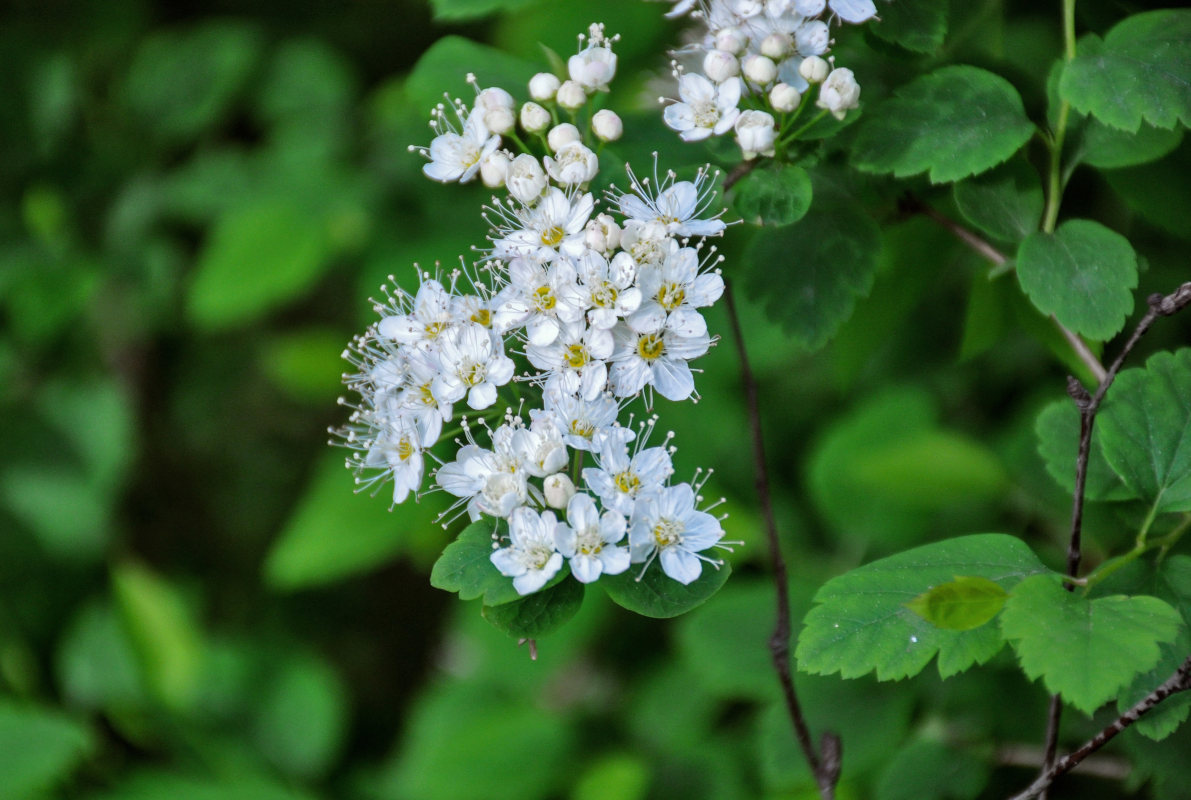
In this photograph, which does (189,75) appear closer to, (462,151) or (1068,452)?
(462,151)

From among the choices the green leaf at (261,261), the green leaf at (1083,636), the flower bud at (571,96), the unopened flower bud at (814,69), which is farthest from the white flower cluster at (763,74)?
the green leaf at (261,261)

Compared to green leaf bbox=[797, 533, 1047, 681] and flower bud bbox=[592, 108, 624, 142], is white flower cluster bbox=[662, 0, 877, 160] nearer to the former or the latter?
flower bud bbox=[592, 108, 624, 142]

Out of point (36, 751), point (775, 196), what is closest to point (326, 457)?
point (36, 751)

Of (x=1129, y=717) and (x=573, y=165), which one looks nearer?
(x=1129, y=717)

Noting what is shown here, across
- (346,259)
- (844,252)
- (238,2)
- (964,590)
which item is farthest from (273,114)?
(964,590)

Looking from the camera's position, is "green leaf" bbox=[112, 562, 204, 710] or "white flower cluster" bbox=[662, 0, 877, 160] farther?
"green leaf" bbox=[112, 562, 204, 710]

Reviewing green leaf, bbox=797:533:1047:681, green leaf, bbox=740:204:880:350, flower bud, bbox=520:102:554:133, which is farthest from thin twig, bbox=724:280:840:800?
flower bud, bbox=520:102:554:133

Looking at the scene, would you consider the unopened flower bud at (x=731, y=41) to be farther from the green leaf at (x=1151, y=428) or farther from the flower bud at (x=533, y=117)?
the green leaf at (x=1151, y=428)
